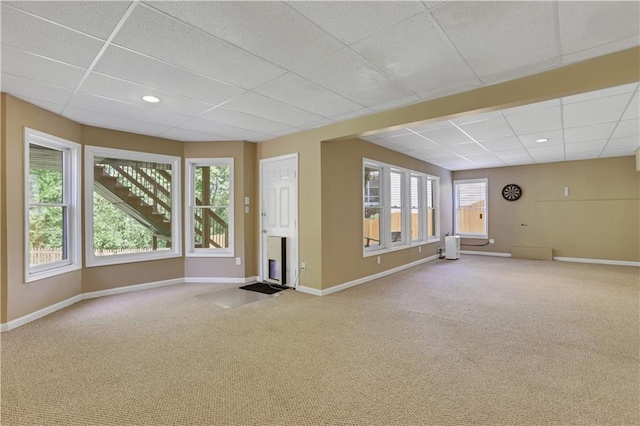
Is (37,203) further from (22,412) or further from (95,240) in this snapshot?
(22,412)

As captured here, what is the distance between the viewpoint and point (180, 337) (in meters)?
3.00

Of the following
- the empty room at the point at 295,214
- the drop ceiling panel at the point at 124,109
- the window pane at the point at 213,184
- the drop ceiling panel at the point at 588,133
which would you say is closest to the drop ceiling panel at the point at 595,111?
the empty room at the point at 295,214

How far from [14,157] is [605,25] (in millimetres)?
5237

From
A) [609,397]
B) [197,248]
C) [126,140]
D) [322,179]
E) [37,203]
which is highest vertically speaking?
[126,140]

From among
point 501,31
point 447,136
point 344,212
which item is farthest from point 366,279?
point 501,31

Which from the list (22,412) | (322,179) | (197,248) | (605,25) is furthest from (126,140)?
(605,25)

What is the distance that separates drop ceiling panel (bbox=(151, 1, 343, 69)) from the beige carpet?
7.90 ft

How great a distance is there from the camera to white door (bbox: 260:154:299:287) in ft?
16.1

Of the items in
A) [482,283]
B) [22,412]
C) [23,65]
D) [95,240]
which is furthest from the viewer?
[482,283]

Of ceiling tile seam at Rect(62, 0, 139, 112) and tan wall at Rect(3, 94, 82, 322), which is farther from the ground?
ceiling tile seam at Rect(62, 0, 139, 112)

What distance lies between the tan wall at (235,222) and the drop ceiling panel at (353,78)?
264cm

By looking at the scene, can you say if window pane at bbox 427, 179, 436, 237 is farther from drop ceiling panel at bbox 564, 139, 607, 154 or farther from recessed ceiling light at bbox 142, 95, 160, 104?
recessed ceiling light at bbox 142, 95, 160, 104

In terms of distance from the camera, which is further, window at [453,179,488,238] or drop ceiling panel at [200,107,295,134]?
window at [453,179,488,238]

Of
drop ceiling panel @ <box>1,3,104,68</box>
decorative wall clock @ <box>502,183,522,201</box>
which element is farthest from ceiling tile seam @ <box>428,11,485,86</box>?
decorative wall clock @ <box>502,183,522,201</box>
